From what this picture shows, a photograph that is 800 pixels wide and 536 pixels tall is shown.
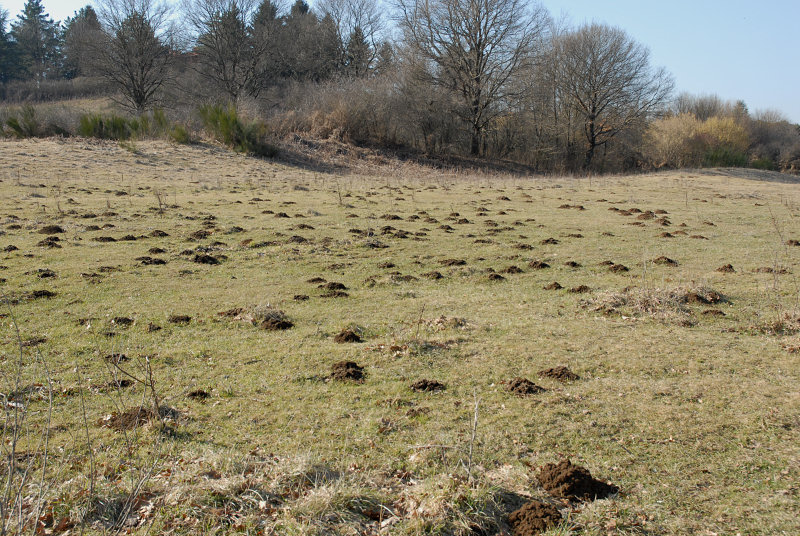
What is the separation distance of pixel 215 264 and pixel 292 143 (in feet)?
93.1

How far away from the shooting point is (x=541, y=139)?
48.9m

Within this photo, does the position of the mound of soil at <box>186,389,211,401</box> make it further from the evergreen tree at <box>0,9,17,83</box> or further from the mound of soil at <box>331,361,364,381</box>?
the evergreen tree at <box>0,9,17,83</box>

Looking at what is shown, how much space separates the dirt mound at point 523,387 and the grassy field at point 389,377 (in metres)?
0.09

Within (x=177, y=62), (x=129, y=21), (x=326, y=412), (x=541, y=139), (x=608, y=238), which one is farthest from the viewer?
(x=177, y=62)

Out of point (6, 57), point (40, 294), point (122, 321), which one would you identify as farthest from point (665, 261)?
point (6, 57)

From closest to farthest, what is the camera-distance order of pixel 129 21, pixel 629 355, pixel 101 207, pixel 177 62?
pixel 629 355 < pixel 101 207 < pixel 129 21 < pixel 177 62

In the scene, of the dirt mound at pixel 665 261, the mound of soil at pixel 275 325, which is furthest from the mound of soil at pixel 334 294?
the dirt mound at pixel 665 261

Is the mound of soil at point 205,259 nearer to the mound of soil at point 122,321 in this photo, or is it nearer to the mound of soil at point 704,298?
the mound of soil at point 122,321

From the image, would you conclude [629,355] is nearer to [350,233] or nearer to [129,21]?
[350,233]

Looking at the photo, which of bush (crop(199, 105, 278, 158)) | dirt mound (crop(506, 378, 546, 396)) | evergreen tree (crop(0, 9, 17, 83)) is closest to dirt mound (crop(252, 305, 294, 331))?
dirt mound (crop(506, 378, 546, 396))

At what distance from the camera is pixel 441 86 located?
45.1 metres

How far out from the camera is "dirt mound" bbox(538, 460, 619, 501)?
3.71 metres

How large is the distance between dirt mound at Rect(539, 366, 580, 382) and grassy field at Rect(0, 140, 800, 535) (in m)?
0.10

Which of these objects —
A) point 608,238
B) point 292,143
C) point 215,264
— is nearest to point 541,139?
point 292,143
